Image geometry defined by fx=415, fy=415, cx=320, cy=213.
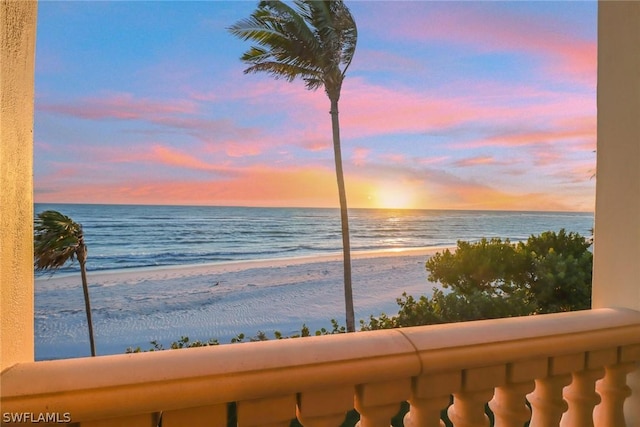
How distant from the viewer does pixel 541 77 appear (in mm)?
11148

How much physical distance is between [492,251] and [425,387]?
22.2 ft

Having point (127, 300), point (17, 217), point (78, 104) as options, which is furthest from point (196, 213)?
point (17, 217)

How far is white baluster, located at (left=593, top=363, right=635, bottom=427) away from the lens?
0.98 meters

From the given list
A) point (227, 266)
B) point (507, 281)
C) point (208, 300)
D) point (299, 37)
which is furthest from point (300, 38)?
point (227, 266)

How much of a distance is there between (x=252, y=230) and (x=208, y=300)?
9.53 metres

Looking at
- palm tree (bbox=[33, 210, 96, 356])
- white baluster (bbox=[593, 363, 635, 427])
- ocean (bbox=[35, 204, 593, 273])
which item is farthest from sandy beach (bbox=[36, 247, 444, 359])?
white baluster (bbox=[593, 363, 635, 427])

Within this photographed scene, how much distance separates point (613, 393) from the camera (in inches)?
38.8

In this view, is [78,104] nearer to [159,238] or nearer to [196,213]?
[159,238]

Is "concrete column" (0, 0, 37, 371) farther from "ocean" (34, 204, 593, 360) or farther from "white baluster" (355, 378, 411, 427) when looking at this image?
"ocean" (34, 204, 593, 360)

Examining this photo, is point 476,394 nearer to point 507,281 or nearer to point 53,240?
point 507,281

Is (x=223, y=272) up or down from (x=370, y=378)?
down

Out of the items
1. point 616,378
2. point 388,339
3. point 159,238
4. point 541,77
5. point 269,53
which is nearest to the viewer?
point 388,339

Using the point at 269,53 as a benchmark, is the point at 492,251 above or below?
below

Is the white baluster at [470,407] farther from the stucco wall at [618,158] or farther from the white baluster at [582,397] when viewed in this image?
the stucco wall at [618,158]
